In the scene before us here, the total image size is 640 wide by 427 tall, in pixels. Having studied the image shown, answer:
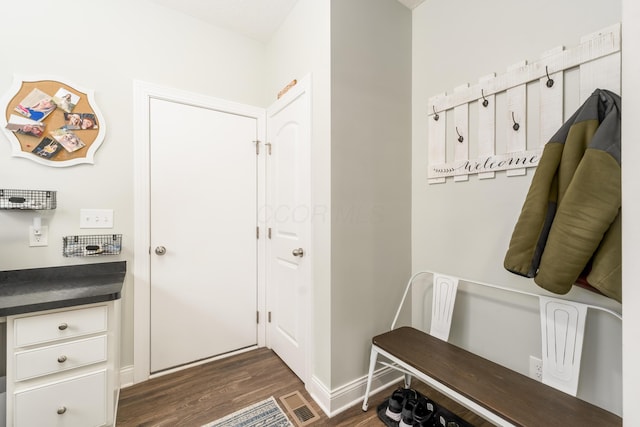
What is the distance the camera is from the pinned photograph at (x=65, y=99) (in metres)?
1.56

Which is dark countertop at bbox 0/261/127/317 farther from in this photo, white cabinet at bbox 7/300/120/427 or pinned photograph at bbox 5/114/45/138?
pinned photograph at bbox 5/114/45/138

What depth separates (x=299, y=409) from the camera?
1.57m

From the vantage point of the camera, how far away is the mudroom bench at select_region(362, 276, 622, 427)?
98cm

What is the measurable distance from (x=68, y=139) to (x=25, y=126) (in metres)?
0.18

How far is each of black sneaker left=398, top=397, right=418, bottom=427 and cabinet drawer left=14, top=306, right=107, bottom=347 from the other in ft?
5.15

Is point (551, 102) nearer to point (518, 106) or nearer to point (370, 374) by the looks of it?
point (518, 106)

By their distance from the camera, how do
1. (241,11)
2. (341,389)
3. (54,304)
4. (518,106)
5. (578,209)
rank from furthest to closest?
1. (241,11)
2. (341,389)
3. (518,106)
4. (54,304)
5. (578,209)

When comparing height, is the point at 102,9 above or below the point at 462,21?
above

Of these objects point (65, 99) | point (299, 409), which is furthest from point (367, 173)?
point (65, 99)

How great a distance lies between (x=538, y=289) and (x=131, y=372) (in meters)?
2.53

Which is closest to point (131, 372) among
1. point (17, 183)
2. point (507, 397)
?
point (17, 183)

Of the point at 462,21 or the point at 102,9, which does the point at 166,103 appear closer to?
the point at 102,9

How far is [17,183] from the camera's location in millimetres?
1479

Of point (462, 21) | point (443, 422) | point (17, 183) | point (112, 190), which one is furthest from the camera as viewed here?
point (112, 190)
